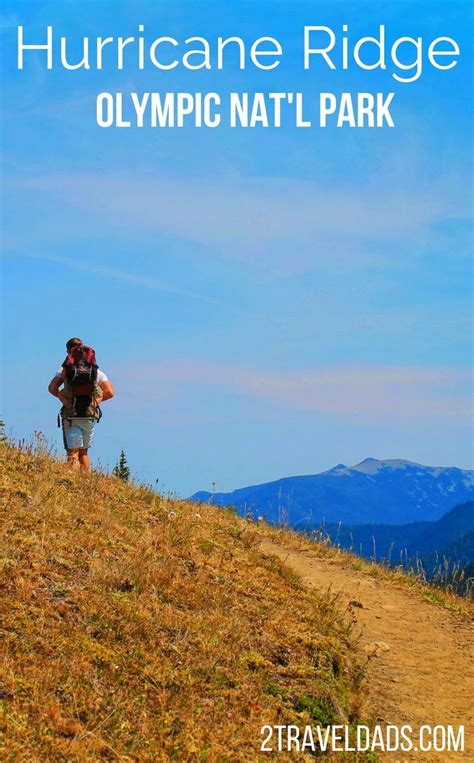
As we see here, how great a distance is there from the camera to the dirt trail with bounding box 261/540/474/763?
30.5ft

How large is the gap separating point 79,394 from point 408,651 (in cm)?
737

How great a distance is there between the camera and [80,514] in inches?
489

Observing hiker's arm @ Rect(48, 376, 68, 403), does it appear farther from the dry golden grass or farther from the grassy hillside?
the dry golden grass

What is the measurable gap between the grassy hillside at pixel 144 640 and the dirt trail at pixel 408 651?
47cm

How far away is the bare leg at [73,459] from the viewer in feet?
50.8

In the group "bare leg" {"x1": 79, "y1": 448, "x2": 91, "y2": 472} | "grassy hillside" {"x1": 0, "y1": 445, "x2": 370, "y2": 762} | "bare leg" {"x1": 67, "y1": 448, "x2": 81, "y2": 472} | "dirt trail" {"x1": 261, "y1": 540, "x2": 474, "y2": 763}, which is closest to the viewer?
"grassy hillside" {"x1": 0, "y1": 445, "x2": 370, "y2": 762}

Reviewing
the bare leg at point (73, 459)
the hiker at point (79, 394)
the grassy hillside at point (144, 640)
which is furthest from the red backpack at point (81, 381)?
the grassy hillside at point (144, 640)

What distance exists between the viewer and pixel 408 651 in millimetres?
11469

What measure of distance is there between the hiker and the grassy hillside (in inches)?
72.3

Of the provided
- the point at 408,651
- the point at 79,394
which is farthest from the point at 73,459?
the point at 408,651

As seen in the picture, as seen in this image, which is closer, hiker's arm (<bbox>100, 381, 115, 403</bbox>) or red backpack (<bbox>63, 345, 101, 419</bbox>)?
red backpack (<bbox>63, 345, 101, 419</bbox>)

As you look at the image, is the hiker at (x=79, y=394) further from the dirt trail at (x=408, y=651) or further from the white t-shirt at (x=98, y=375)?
the dirt trail at (x=408, y=651)

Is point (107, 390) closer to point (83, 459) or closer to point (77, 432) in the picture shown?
point (77, 432)

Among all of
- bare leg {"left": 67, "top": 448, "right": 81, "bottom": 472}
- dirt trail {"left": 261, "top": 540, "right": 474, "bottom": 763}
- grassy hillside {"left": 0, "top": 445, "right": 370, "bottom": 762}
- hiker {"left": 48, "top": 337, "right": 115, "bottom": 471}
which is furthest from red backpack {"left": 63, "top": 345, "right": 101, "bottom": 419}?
dirt trail {"left": 261, "top": 540, "right": 474, "bottom": 763}
